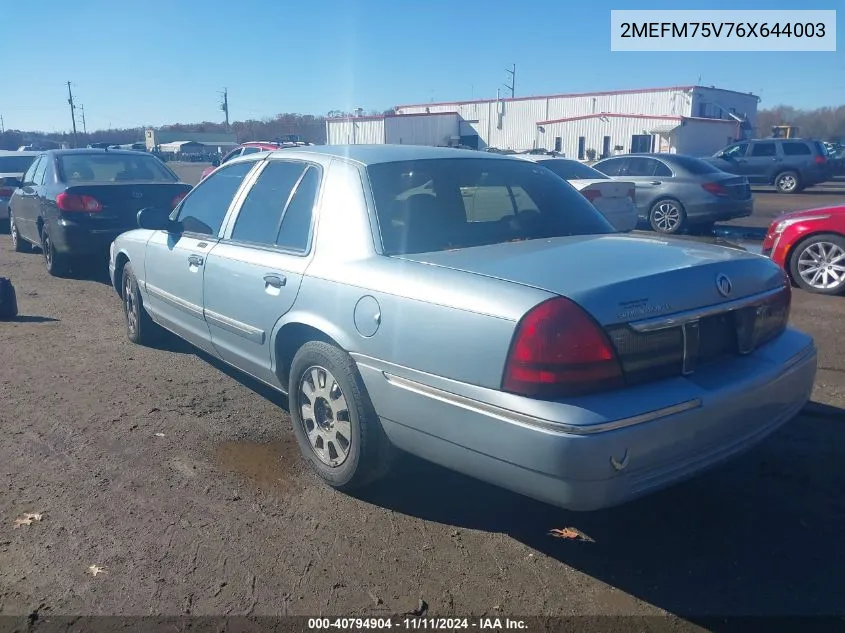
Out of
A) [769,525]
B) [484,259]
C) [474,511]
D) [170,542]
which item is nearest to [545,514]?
[474,511]

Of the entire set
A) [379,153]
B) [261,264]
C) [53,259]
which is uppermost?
[379,153]

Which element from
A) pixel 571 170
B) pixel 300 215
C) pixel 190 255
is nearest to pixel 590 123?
pixel 571 170

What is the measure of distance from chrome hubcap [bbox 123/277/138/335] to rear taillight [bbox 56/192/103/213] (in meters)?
3.04

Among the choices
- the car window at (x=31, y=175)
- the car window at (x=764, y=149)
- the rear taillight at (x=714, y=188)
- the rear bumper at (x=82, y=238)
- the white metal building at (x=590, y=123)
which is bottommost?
the rear bumper at (x=82, y=238)

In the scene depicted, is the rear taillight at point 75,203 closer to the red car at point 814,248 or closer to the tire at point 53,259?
the tire at point 53,259

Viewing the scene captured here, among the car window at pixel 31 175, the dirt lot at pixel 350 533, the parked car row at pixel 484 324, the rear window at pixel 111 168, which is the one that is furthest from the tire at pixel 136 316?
the car window at pixel 31 175

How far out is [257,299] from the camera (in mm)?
4188

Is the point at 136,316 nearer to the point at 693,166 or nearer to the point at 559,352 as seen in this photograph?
the point at 559,352

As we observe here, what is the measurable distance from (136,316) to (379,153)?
3.14m

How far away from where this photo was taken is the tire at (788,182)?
83.4 feet

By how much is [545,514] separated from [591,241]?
1.37 metres

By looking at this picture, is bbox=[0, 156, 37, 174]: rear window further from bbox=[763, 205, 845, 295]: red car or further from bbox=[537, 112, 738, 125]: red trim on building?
bbox=[537, 112, 738, 125]: red trim on building

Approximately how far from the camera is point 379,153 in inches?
165

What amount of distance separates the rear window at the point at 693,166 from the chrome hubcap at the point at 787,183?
43.8 ft
